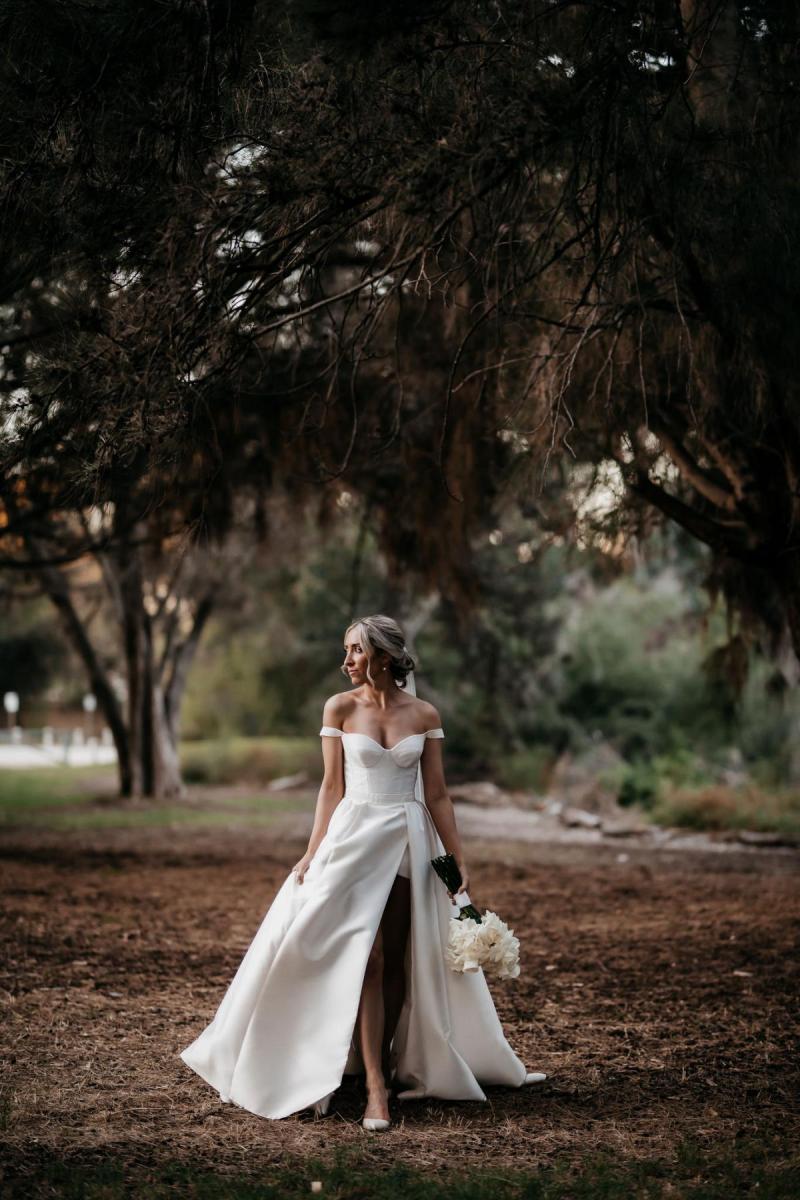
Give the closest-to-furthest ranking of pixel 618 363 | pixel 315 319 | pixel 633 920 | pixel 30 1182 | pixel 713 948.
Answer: pixel 30 1182 → pixel 618 363 → pixel 713 948 → pixel 315 319 → pixel 633 920

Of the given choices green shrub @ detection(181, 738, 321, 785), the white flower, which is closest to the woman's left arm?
the white flower

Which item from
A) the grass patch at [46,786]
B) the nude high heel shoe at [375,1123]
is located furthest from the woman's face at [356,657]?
the grass patch at [46,786]

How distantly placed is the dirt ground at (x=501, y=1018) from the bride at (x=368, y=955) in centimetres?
14

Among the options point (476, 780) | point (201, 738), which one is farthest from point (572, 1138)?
point (201, 738)

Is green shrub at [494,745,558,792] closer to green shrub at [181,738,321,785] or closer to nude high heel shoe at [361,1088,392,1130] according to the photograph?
green shrub at [181,738,321,785]

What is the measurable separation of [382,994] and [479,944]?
462 millimetres

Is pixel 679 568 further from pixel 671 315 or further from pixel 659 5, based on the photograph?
pixel 659 5

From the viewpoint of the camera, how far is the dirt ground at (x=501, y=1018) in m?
4.00

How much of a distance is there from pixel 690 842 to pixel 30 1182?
37.8 feet

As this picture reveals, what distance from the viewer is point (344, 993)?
168 inches

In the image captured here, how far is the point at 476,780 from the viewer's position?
70.4ft

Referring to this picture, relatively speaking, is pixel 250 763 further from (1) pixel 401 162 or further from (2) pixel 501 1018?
(1) pixel 401 162

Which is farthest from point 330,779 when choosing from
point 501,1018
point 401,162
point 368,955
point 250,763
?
point 250,763

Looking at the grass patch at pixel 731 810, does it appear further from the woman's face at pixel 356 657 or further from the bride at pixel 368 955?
the woman's face at pixel 356 657
